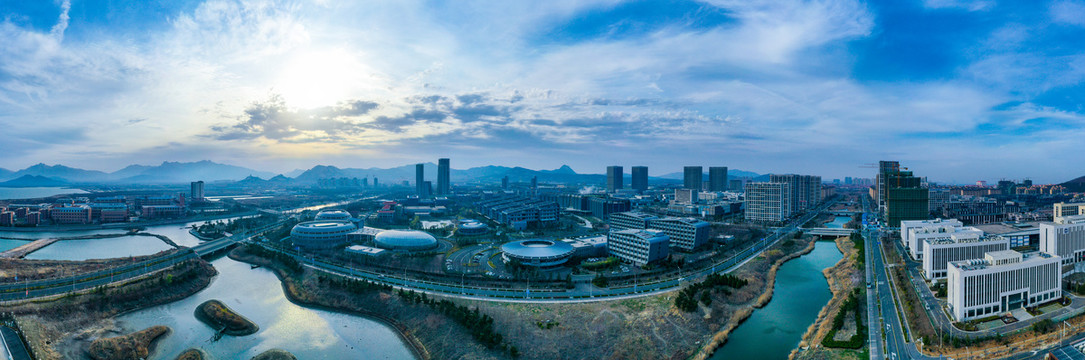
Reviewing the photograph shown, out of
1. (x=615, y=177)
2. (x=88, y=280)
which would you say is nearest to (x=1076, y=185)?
(x=615, y=177)

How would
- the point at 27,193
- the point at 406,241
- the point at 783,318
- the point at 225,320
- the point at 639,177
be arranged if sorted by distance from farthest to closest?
the point at 639,177 → the point at 27,193 → the point at 406,241 → the point at 783,318 → the point at 225,320

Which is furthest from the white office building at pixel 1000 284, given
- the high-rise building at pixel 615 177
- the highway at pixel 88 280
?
the high-rise building at pixel 615 177

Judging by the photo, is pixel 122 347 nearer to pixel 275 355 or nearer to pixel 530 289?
pixel 275 355

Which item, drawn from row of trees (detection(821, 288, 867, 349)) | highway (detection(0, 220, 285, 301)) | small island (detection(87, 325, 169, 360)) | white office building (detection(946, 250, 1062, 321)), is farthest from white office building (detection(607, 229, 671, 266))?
highway (detection(0, 220, 285, 301))

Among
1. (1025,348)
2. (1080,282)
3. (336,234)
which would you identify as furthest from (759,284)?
(336,234)

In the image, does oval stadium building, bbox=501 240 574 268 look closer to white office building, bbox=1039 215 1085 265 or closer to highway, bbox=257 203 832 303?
highway, bbox=257 203 832 303

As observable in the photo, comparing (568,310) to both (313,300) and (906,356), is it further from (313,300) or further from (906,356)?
(313,300)
